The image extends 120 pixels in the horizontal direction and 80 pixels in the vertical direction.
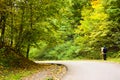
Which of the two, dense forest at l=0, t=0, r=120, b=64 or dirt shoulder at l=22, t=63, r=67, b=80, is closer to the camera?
dirt shoulder at l=22, t=63, r=67, b=80

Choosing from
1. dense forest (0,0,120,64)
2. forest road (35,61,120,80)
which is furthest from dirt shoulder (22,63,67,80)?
dense forest (0,0,120,64)


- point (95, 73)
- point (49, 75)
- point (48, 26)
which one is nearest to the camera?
point (95, 73)

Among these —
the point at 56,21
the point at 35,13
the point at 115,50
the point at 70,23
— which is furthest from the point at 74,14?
the point at 35,13

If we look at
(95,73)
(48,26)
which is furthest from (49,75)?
(48,26)

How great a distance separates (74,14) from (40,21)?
66.0 feet

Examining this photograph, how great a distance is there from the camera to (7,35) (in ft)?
90.2

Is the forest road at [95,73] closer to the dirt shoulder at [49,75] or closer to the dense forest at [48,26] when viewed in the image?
the dirt shoulder at [49,75]

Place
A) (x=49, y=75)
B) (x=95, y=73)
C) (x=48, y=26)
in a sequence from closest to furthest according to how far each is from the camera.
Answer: (x=95, y=73)
(x=49, y=75)
(x=48, y=26)

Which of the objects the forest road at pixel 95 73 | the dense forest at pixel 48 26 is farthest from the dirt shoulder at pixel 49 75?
the dense forest at pixel 48 26

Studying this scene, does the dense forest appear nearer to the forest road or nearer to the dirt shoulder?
the dirt shoulder

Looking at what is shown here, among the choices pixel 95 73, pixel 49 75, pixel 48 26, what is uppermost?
pixel 48 26

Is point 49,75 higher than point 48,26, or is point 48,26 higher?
point 48,26

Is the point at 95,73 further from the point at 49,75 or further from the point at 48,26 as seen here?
the point at 48,26

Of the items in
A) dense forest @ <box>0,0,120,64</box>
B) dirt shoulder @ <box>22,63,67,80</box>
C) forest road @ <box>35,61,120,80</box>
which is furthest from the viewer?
dense forest @ <box>0,0,120,64</box>
